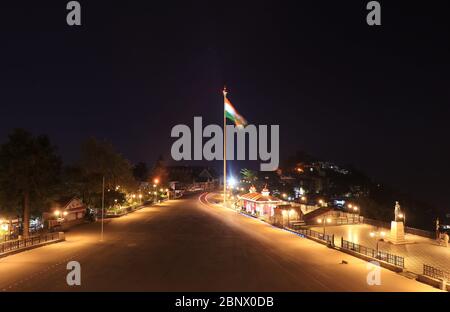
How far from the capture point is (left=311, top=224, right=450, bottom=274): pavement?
24.2 metres

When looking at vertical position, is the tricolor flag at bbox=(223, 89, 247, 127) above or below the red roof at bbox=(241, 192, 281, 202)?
above

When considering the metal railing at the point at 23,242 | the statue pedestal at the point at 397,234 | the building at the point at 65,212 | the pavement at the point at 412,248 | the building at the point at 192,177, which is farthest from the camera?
the building at the point at 192,177

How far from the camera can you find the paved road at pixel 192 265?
18516mm

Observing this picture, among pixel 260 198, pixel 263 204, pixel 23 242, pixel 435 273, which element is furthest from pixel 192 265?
pixel 260 198

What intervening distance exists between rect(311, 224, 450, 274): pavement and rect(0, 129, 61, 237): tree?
2737 cm

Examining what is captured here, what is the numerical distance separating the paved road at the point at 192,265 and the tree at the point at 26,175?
4684 millimetres

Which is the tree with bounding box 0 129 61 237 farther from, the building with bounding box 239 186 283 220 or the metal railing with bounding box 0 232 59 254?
the building with bounding box 239 186 283 220

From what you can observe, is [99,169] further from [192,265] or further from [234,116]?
[192,265]

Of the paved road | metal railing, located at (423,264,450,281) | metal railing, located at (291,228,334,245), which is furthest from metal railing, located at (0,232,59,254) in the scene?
metal railing, located at (423,264,450,281)

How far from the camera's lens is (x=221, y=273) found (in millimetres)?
21000

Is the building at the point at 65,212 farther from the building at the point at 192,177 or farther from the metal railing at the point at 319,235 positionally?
the building at the point at 192,177

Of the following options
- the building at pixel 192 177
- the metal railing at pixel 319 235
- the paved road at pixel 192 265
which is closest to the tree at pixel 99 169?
the paved road at pixel 192 265
